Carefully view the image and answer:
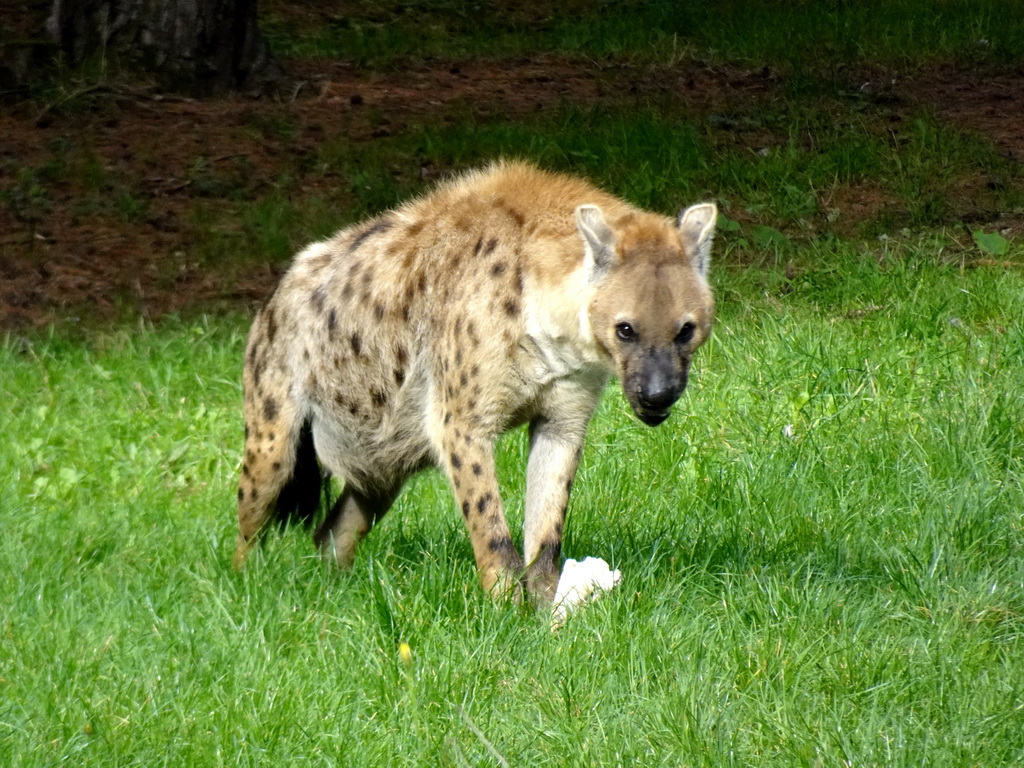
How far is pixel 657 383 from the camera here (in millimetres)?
3867

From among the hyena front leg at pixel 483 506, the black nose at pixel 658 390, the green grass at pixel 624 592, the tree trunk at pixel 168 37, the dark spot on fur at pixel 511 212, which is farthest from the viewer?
the tree trunk at pixel 168 37

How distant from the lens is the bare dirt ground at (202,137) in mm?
7871

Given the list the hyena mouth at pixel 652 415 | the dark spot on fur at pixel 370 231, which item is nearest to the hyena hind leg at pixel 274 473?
the dark spot on fur at pixel 370 231

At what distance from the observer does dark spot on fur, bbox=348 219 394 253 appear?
16.0 ft

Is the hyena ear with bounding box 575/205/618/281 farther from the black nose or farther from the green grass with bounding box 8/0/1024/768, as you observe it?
the green grass with bounding box 8/0/1024/768

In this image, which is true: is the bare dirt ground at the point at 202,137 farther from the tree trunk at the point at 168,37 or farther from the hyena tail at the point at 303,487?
the hyena tail at the point at 303,487

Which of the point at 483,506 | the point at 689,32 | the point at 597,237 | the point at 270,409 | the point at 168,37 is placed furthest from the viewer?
the point at 689,32

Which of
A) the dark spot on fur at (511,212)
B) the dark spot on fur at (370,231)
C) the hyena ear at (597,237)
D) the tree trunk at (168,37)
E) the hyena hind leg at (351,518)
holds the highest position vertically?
the hyena ear at (597,237)

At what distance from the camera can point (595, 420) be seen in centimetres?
599

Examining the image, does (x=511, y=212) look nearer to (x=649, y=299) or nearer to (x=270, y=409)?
(x=649, y=299)

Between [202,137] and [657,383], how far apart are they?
5.91 meters

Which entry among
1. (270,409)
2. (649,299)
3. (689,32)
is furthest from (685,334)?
(689,32)

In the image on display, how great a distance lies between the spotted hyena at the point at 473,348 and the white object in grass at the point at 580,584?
0.39 ft

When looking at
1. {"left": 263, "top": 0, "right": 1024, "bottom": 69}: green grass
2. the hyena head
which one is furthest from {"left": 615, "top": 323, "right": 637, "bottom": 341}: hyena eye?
{"left": 263, "top": 0, "right": 1024, "bottom": 69}: green grass
